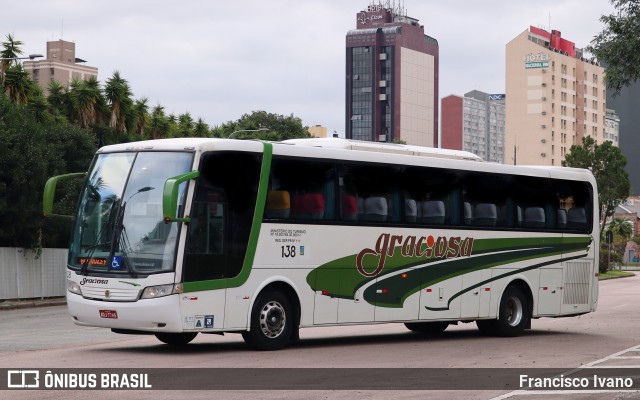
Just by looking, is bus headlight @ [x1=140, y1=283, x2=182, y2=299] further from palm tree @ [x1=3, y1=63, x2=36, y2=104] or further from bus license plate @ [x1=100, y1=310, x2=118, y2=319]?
palm tree @ [x1=3, y1=63, x2=36, y2=104]

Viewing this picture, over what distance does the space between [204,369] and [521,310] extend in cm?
1019

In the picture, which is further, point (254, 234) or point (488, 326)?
point (488, 326)

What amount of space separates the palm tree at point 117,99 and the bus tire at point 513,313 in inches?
1379

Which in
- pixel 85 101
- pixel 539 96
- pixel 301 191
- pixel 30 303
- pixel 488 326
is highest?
pixel 539 96

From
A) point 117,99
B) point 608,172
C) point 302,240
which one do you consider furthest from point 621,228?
point 302,240

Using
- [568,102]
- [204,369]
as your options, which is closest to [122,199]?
[204,369]

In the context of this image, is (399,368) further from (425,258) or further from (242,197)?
(425,258)

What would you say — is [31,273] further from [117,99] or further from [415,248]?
[415,248]

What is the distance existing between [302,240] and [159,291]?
3025mm

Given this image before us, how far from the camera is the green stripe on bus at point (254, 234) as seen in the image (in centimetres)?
1791

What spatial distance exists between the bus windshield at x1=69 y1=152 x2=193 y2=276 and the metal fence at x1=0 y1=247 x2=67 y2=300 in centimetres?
2211

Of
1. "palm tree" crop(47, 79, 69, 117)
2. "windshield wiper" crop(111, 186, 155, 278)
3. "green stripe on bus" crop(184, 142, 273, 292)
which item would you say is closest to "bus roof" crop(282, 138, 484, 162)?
"green stripe on bus" crop(184, 142, 273, 292)

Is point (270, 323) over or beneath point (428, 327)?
over

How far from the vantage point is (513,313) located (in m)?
23.9
